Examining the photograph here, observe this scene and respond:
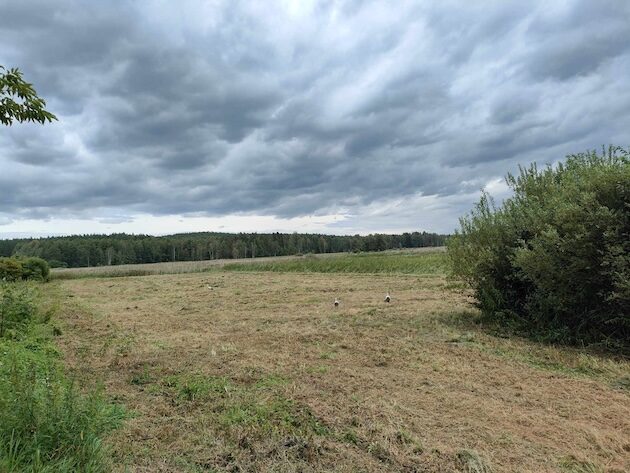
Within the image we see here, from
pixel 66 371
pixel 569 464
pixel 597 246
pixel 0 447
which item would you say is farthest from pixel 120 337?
pixel 597 246

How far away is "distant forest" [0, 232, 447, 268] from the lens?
90750mm

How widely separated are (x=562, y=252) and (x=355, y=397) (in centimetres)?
524

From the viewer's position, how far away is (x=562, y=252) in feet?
25.7

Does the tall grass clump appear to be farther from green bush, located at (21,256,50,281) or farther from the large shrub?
green bush, located at (21,256,50,281)

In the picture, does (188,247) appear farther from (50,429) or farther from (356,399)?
(50,429)

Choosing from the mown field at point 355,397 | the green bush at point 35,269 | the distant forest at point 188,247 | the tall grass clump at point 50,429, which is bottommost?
the mown field at point 355,397

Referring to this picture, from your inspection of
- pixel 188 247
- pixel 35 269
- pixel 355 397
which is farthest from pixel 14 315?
pixel 188 247

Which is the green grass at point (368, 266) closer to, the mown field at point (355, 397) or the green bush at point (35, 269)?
the mown field at point (355, 397)

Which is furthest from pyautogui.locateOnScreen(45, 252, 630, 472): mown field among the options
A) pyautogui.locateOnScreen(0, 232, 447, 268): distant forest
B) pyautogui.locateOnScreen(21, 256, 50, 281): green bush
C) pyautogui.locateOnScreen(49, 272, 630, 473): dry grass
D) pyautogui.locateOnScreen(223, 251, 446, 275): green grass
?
pyautogui.locateOnScreen(0, 232, 447, 268): distant forest

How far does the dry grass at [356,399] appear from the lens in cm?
370

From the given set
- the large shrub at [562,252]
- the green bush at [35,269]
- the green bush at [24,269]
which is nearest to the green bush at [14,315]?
the large shrub at [562,252]

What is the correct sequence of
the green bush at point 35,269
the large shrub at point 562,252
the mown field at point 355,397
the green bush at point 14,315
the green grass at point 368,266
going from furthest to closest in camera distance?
the green grass at point 368,266
the green bush at point 35,269
the green bush at point 14,315
the large shrub at point 562,252
the mown field at point 355,397

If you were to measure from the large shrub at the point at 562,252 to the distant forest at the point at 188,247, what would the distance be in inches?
3142

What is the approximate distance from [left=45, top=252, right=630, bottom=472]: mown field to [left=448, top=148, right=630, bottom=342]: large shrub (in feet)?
2.87
